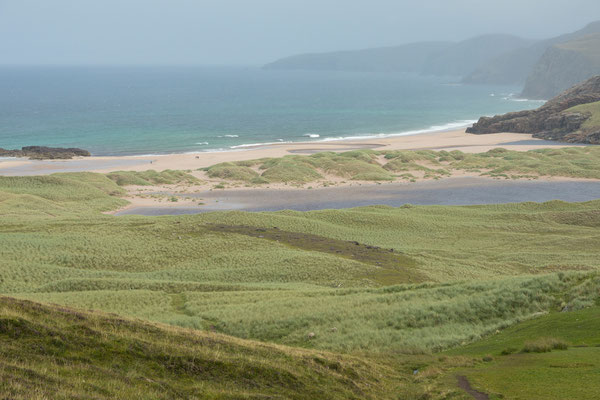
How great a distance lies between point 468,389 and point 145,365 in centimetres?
729

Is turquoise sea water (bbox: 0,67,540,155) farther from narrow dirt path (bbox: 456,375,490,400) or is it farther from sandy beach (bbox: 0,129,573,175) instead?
narrow dirt path (bbox: 456,375,490,400)

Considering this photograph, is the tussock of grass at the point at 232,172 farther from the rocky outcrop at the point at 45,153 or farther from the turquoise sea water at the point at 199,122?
the turquoise sea water at the point at 199,122

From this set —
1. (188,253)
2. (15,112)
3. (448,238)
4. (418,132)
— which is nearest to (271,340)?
(188,253)

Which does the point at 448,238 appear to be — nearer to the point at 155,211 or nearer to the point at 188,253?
A: the point at 188,253

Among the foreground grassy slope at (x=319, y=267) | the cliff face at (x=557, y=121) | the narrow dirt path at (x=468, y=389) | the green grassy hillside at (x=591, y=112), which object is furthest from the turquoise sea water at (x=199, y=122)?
the narrow dirt path at (x=468, y=389)

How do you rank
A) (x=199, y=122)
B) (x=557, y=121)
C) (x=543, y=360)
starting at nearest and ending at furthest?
1. (x=543, y=360)
2. (x=557, y=121)
3. (x=199, y=122)

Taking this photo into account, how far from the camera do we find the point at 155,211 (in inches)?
2148

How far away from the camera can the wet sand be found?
186 ft

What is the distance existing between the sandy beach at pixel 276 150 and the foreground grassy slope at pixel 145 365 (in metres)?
67.4

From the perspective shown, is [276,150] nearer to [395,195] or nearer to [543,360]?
[395,195]

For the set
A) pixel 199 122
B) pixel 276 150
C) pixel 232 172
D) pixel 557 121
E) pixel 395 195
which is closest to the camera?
pixel 395 195

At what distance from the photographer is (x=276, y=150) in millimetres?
101312

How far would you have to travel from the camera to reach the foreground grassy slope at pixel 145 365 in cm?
1069

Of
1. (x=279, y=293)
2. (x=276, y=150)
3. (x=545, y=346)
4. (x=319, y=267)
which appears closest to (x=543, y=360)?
(x=545, y=346)
